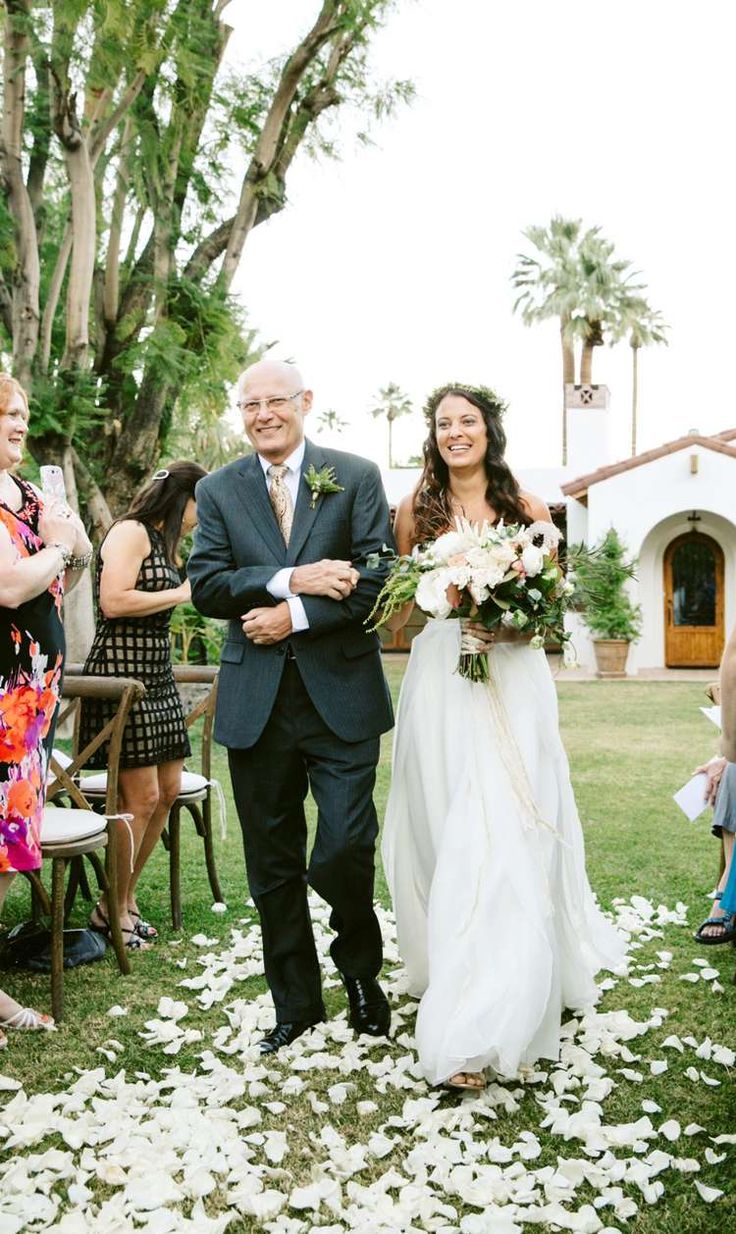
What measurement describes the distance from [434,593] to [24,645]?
5.24 feet

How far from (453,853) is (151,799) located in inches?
77.8

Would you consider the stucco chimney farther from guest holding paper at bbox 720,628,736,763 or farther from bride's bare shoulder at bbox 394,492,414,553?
guest holding paper at bbox 720,628,736,763

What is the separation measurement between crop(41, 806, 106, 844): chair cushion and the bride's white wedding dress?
1.23 metres

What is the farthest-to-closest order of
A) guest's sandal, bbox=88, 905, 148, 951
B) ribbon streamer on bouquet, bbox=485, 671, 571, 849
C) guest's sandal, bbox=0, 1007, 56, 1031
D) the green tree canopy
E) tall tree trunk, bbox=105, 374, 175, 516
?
tall tree trunk, bbox=105, 374, 175, 516
the green tree canopy
guest's sandal, bbox=88, 905, 148, 951
guest's sandal, bbox=0, 1007, 56, 1031
ribbon streamer on bouquet, bbox=485, 671, 571, 849

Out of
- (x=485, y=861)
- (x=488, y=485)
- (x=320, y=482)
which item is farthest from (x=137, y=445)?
(x=485, y=861)

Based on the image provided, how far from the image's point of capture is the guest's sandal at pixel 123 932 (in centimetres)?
523

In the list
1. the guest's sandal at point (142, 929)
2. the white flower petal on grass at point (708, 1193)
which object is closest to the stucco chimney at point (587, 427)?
the guest's sandal at point (142, 929)

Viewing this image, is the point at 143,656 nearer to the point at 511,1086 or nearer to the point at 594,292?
the point at 511,1086

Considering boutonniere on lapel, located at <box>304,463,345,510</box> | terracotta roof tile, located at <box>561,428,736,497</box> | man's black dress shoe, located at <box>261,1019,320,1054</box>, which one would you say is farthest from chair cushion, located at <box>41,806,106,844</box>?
terracotta roof tile, located at <box>561,428,736,497</box>

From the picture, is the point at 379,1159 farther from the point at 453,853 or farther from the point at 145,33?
the point at 145,33

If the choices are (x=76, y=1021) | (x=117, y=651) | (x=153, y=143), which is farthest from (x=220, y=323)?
(x=76, y=1021)

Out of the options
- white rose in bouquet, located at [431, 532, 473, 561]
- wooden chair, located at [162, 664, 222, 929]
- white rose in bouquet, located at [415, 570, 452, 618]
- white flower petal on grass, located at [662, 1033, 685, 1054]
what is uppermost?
white rose in bouquet, located at [431, 532, 473, 561]

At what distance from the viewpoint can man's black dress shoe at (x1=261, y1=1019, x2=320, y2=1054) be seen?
404cm

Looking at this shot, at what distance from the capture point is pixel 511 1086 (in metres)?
3.71
